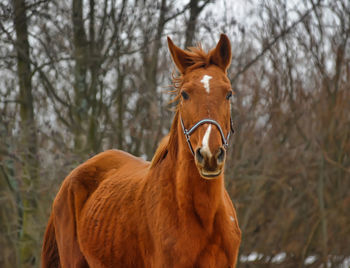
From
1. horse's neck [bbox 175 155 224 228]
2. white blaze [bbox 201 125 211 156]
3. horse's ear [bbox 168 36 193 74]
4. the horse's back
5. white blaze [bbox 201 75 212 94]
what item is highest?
horse's ear [bbox 168 36 193 74]

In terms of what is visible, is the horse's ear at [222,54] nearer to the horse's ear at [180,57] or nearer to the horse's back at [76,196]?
the horse's ear at [180,57]

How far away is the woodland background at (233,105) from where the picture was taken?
7738 mm

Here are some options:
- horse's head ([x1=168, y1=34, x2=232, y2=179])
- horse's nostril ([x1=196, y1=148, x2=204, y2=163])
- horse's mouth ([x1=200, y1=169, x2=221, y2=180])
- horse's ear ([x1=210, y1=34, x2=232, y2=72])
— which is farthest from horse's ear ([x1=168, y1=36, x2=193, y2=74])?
horse's mouth ([x1=200, y1=169, x2=221, y2=180])

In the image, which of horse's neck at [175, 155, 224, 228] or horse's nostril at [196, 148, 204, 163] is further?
horse's neck at [175, 155, 224, 228]

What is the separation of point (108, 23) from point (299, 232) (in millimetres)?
5317

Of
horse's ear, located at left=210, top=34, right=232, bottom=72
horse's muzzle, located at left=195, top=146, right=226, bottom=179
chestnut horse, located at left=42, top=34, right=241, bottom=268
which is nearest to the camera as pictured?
horse's muzzle, located at left=195, top=146, right=226, bottom=179

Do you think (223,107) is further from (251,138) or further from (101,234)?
(251,138)

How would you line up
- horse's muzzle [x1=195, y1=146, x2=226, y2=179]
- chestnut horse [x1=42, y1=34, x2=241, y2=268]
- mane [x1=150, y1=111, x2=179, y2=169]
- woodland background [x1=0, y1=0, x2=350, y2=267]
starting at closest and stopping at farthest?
horse's muzzle [x1=195, y1=146, x2=226, y2=179], chestnut horse [x1=42, y1=34, x2=241, y2=268], mane [x1=150, y1=111, x2=179, y2=169], woodland background [x1=0, y1=0, x2=350, y2=267]

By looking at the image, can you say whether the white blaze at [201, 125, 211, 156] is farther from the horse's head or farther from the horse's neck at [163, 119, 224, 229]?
the horse's neck at [163, 119, 224, 229]

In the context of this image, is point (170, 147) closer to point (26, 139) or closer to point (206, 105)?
point (206, 105)

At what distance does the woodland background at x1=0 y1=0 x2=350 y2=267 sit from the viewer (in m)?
7.74

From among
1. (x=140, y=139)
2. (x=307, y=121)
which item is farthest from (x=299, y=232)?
(x=140, y=139)

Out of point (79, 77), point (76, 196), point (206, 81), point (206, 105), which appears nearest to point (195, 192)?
point (206, 105)

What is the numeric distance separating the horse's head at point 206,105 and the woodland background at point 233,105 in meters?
4.41
